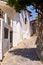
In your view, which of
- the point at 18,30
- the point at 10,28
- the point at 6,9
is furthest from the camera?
→ the point at 18,30

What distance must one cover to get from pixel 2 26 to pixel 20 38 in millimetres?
5811

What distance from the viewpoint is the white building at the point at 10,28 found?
728 inches

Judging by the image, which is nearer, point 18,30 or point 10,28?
point 10,28

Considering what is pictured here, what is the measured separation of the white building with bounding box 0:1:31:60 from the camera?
60.7 ft

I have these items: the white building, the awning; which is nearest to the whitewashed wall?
the white building

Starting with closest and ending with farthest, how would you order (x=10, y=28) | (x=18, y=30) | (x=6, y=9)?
(x=6, y=9) → (x=10, y=28) → (x=18, y=30)

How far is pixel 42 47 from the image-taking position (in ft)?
48.9

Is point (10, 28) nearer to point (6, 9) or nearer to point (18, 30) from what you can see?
point (18, 30)

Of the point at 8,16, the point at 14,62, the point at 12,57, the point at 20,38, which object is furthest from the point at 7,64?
the point at 20,38

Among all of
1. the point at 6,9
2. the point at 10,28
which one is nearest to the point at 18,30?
the point at 10,28

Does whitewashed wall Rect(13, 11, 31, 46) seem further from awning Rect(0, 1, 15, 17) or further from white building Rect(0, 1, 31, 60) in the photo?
awning Rect(0, 1, 15, 17)

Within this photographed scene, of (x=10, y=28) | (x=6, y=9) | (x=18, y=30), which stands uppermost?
(x=6, y=9)

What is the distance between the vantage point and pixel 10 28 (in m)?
21.5

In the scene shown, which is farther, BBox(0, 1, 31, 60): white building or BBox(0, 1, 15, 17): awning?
BBox(0, 1, 15, 17): awning
